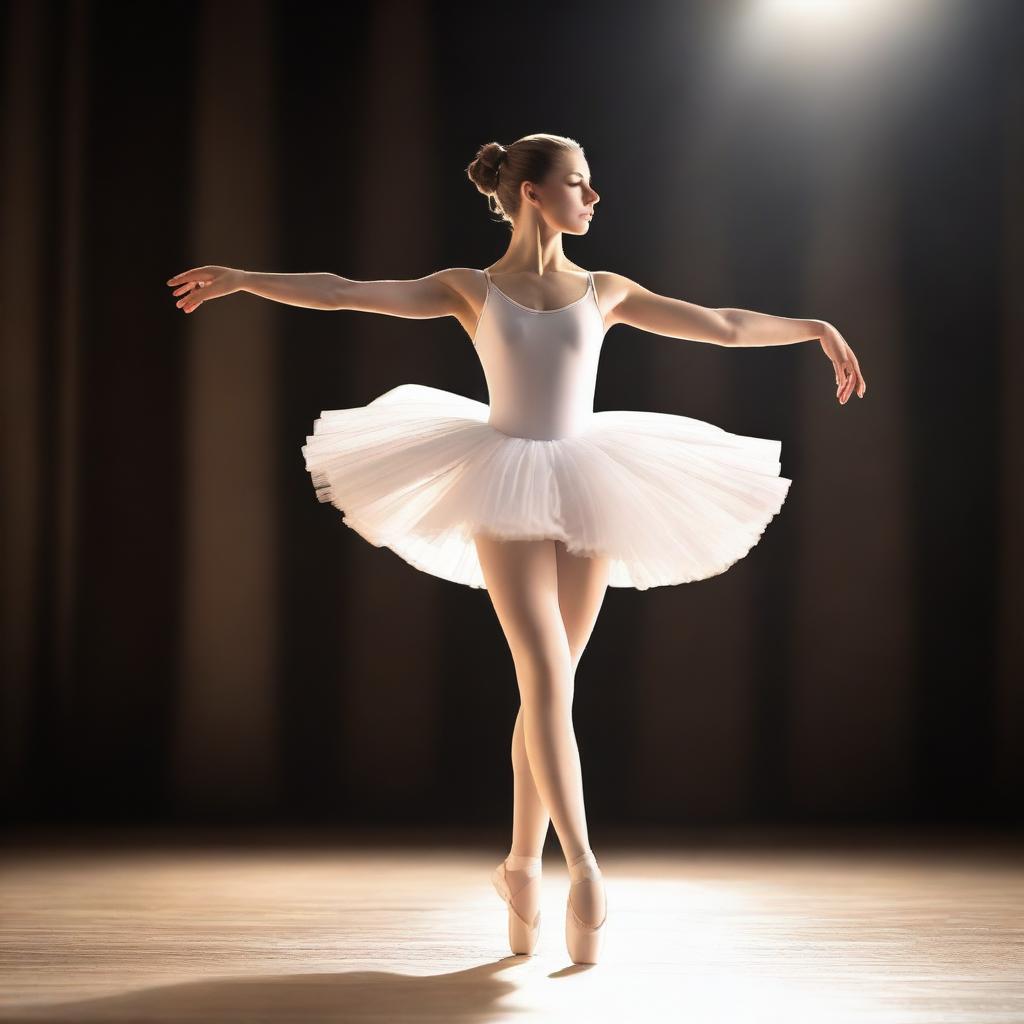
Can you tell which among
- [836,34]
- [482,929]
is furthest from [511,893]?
[836,34]

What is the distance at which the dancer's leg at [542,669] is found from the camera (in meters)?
1.73

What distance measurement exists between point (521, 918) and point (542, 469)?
0.65 meters

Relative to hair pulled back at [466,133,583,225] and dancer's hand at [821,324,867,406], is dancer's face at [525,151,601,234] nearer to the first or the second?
hair pulled back at [466,133,583,225]

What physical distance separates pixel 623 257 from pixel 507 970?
2084mm

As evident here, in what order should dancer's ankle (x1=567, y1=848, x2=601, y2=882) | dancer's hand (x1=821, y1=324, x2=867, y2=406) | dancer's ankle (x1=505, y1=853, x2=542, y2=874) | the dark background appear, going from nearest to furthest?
1. dancer's ankle (x1=567, y1=848, x2=601, y2=882)
2. dancer's ankle (x1=505, y1=853, x2=542, y2=874)
3. dancer's hand (x1=821, y1=324, x2=867, y2=406)
4. the dark background

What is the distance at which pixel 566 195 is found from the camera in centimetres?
188

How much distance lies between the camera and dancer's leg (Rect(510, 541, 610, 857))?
72.4 inches

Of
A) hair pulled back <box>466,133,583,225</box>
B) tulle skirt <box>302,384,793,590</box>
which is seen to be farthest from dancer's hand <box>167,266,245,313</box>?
hair pulled back <box>466,133,583,225</box>

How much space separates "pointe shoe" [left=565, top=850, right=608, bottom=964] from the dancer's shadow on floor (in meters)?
0.03

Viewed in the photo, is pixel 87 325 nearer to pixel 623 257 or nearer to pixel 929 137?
pixel 623 257

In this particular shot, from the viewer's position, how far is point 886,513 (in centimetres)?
328

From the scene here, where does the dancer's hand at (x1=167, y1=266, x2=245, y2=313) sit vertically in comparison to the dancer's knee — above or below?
above

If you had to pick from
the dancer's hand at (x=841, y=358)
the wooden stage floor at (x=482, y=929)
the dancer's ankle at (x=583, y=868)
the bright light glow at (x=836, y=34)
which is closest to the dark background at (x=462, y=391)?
the bright light glow at (x=836, y=34)

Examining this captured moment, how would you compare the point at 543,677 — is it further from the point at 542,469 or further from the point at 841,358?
the point at 841,358
